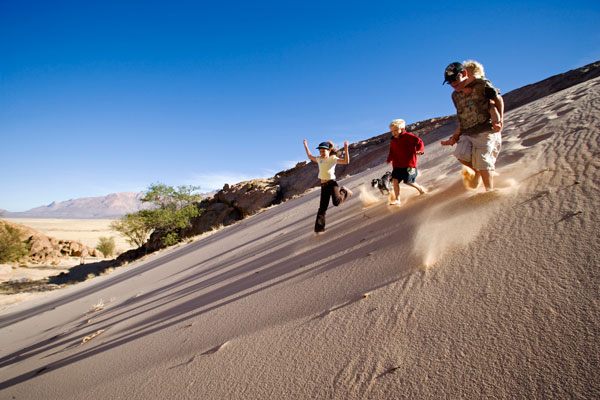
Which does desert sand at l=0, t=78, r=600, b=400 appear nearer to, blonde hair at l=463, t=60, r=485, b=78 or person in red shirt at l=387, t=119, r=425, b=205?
Result: person in red shirt at l=387, t=119, r=425, b=205

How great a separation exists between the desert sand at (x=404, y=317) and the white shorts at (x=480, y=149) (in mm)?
323

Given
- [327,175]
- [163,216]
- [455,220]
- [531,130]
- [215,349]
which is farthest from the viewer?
[163,216]

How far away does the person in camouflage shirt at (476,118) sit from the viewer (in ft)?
9.49

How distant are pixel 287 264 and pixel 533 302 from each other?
2634 millimetres

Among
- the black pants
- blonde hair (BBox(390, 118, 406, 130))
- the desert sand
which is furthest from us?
the black pants

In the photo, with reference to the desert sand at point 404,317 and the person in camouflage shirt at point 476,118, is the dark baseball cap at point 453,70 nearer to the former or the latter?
the person in camouflage shirt at point 476,118

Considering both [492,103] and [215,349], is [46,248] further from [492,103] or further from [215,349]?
[492,103]

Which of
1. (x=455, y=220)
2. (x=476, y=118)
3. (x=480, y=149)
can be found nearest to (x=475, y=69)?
(x=476, y=118)

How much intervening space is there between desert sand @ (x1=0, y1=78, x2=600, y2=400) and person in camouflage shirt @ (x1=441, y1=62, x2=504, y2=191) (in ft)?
1.15

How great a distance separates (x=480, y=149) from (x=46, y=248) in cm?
3041

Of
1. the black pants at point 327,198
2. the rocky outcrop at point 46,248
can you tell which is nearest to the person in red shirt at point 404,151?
the black pants at point 327,198

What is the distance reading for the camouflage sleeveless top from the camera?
286 cm

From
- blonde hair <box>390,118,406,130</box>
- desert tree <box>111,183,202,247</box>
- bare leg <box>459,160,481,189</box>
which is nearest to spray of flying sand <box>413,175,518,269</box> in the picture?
bare leg <box>459,160,481,189</box>

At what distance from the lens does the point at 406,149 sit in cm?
387
